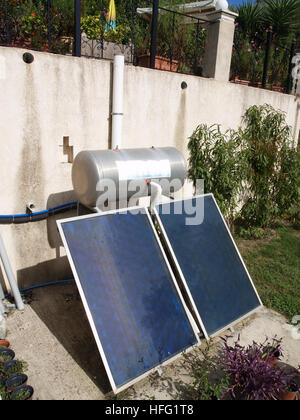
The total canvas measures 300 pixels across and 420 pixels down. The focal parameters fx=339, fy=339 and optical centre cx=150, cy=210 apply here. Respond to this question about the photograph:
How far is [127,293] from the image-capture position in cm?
321

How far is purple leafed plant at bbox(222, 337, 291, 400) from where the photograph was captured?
2.75m

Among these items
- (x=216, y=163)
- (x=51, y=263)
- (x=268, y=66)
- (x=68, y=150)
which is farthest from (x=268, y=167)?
(x=51, y=263)

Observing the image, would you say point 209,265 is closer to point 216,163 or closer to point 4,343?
point 4,343

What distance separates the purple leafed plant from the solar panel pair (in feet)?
1.77

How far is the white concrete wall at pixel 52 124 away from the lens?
12.8 feet

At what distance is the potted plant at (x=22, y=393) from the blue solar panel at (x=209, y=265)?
1.72m

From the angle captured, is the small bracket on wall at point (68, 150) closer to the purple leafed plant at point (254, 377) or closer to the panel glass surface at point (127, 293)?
the panel glass surface at point (127, 293)

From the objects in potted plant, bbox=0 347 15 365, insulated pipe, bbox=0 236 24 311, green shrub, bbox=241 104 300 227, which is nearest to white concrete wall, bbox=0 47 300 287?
insulated pipe, bbox=0 236 24 311

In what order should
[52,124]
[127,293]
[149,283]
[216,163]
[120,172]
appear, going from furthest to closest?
[216,163] < [52,124] < [120,172] < [149,283] < [127,293]

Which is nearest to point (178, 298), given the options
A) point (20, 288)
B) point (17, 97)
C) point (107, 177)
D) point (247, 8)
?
point (107, 177)

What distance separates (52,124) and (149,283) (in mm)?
2285

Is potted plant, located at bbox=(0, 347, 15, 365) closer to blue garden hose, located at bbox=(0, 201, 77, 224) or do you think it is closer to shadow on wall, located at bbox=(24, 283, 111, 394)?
shadow on wall, located at bbox=(24, 283, 111, 394)

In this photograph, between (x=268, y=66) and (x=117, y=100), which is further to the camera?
(x=268, y=66)

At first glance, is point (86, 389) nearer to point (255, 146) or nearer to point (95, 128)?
point (95, 128)
